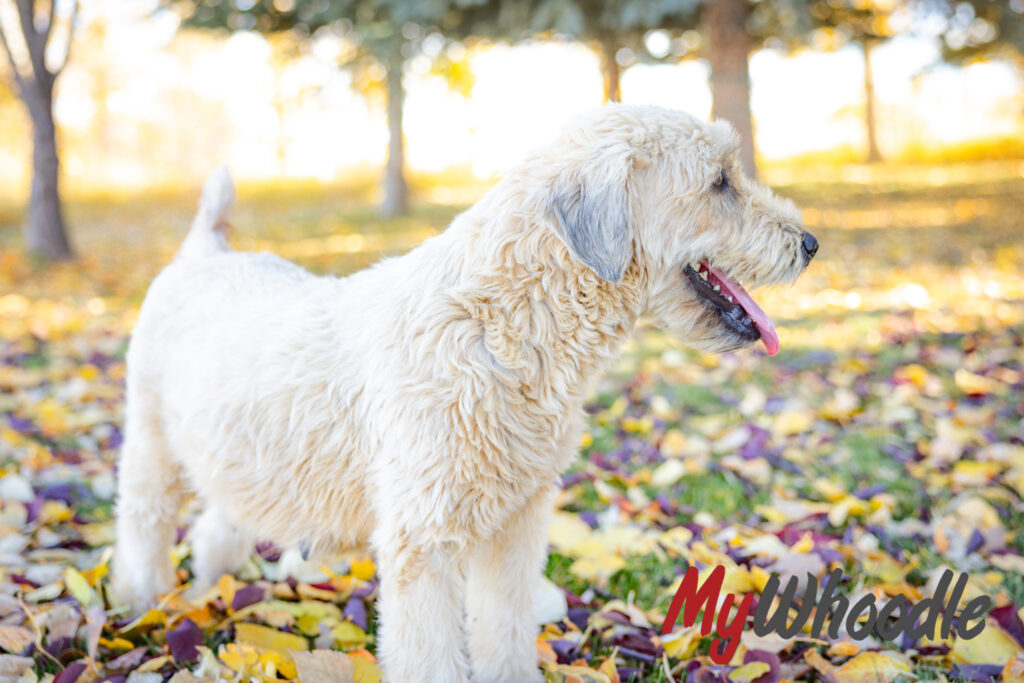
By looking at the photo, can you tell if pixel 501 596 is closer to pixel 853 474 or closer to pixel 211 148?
pixel 853 474

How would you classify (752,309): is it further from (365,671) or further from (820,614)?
(365,671)

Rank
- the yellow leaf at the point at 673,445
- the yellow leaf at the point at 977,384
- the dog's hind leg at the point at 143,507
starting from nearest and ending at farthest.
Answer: the dog's hind leg at the point at 143,507, the yellow leaf at the point at 673,445, the yellow leaf at the point at 977,384

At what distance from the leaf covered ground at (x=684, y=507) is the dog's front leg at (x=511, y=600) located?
17cm

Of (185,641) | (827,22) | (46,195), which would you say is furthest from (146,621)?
(827,22)

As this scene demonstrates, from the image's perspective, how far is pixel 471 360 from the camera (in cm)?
227

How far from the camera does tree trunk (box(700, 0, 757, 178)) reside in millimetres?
12242

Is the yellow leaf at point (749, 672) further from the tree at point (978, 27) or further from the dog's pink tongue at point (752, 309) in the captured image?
the tree at point (978, 27)

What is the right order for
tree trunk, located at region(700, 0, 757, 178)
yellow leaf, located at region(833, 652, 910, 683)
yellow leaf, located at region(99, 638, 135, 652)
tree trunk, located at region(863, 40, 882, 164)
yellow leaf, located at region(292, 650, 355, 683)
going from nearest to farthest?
yellow leaf, located at region(292, 650, 355, 683) < yellow leaf, located at region(833, 652, 910, 683) < yellow leaf, located at region(99, 638, 135, 652) < tree trunk, located at region(700, 0, 757, 178) < tree trunk, located at region(863, 40, 882, 164)

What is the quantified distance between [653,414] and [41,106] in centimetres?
1000

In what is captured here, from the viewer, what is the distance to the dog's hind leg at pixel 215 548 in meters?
3.44

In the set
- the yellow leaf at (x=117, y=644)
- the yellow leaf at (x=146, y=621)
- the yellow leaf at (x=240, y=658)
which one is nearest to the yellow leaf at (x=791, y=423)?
the yellow leaf at (x=240, y=658)

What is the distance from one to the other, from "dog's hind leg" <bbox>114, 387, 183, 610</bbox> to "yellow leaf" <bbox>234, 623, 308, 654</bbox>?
64cm

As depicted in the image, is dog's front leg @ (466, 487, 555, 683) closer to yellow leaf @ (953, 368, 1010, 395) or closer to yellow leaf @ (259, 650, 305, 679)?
yellow leaf @ (259, 650, 305, 679)

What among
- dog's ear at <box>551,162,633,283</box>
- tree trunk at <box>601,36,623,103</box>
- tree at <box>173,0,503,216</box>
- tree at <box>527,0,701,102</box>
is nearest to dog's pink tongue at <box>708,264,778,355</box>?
dog's ear at <box>551,162,633,283</box>
